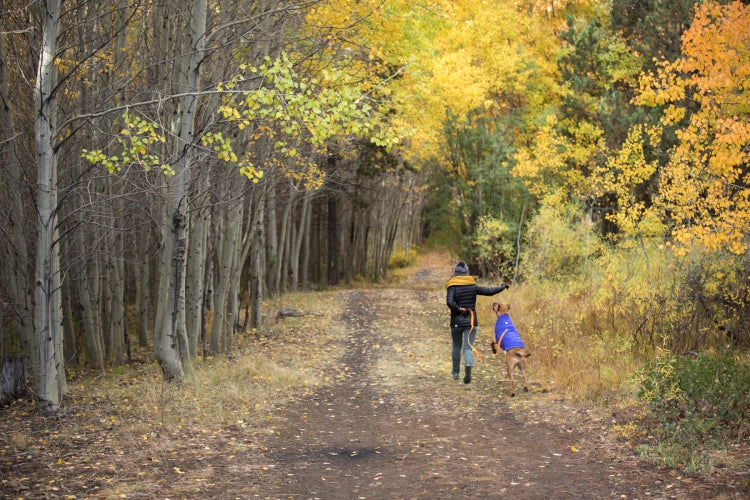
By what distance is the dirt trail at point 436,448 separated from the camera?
632cm

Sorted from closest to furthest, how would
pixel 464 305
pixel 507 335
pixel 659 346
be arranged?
pixel 507 335 → pixel 659 346 → pixel 464 305

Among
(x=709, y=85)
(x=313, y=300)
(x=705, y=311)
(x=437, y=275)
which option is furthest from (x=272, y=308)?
(x=437, y=275)

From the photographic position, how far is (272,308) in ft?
71.2

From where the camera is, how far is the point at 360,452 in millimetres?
7812

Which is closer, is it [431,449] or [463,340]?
[431,449]

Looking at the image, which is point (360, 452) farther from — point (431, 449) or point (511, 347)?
point (511, 347)

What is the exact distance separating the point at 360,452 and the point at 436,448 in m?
0.87

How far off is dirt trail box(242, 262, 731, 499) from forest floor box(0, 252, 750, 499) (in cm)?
2

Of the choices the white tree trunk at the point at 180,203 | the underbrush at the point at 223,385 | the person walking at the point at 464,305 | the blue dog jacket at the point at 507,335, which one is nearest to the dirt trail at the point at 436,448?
the underbrush at the point at 223,385

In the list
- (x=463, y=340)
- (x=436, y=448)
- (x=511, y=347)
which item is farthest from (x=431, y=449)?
(x=463, y=340)

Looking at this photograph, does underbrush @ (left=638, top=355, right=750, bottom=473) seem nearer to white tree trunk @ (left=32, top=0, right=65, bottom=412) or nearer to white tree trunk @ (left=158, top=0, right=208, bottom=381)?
white tree trunk @ (left=158, top=0, right=208, bottom=381)

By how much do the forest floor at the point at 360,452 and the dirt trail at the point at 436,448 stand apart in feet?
0.06

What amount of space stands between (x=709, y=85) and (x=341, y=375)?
303 inches

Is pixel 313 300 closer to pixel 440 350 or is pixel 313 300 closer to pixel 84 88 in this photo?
pixel 440 350
